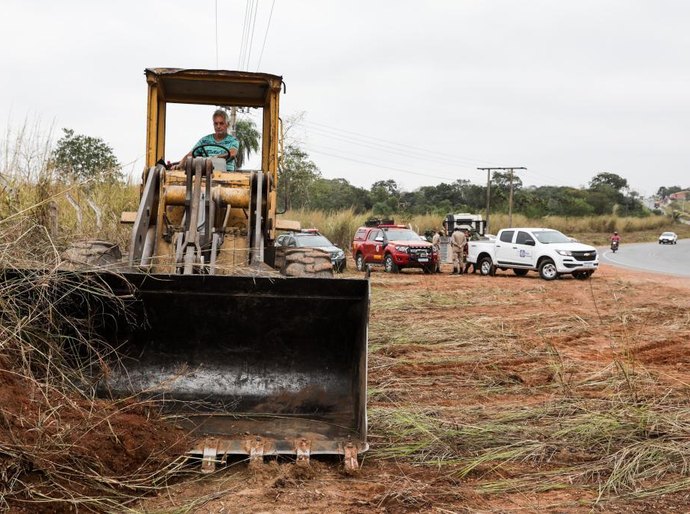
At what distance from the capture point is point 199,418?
17.0ft

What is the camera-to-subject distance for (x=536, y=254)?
23.5 metres

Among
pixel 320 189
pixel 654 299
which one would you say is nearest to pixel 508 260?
pixel 654 299

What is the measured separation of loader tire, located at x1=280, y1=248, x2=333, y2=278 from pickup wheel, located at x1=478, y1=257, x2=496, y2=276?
1924cm

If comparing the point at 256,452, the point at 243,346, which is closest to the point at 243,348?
the point at 243,346

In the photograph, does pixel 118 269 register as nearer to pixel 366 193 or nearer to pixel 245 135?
pixel 245 135

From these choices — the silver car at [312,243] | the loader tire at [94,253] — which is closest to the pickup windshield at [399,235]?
the silver car at [312,243]

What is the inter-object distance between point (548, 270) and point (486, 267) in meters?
3.16

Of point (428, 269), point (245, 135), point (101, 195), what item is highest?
point (245, 135)

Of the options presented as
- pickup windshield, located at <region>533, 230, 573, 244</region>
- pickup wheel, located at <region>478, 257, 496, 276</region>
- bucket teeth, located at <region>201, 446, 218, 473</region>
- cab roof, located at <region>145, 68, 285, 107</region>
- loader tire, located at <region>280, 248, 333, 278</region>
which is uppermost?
cab roof, located at <region>145, 68, 285, 107</region>

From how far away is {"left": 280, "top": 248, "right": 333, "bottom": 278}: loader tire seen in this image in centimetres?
688

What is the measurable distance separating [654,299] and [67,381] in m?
13.2

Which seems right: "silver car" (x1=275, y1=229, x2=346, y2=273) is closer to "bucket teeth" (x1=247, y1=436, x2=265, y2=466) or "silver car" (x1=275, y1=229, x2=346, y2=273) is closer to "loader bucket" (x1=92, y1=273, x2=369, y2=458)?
"loader bucket" (x1=92, y1=273, x2=369, y2=458)

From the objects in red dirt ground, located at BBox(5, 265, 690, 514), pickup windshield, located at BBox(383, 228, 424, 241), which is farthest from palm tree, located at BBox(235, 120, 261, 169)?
red dirt ground, located at BBox(5, 265, 690, 514)

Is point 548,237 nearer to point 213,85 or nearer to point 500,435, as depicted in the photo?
point 213,85
